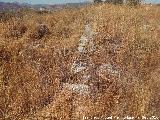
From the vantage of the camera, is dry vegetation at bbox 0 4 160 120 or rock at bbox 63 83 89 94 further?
rock at bbox 63 83 89 94

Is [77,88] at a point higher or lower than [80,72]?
lower

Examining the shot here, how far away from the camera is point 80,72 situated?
7863 millimetres

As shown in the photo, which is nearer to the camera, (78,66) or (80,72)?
(80,72)

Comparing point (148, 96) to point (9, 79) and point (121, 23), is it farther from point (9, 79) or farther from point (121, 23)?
point (121, 23)

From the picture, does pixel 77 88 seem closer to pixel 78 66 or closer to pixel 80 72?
pixel 80 72

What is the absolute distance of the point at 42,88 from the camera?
7.30 m

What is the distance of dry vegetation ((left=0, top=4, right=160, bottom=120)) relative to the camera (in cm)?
639

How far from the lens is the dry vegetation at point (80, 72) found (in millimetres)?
6387

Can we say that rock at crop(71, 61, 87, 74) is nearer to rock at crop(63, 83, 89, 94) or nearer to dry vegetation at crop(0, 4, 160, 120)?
dry vegetation at crop(0, 4, 160, 120)

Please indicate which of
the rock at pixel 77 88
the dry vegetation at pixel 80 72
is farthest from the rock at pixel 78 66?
the rock at pixel 77 88

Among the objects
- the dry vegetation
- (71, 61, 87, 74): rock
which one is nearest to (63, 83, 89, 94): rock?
the dry vegetation

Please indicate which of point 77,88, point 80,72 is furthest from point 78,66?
point 77,88

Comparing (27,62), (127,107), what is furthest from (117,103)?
(27,62)

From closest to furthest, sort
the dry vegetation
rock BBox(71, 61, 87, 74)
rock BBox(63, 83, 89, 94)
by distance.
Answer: the dry vegetation → rock BBox(63, 83, 89, 94) → rock BBox(71, 61, 87, 74)
